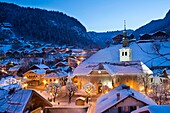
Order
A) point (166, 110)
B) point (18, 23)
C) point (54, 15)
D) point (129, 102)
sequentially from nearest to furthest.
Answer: point (166, 110)
point (129, 102)
point (18, 23)
point (54, 15)

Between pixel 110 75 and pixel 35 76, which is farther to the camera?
pixel 35 76

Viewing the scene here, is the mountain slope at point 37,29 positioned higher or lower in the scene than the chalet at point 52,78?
higher

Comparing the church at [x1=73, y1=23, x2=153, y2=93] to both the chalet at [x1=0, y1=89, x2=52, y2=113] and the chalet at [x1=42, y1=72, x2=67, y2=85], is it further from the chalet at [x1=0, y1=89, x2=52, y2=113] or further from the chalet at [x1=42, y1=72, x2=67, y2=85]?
the chalet at [x1=0, y1=89, x2=52, y2=113]

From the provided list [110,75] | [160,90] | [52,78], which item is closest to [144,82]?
[160,90]

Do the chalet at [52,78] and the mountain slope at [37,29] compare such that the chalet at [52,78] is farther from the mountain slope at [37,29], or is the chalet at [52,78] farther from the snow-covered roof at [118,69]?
the mountain slope at [37,29]

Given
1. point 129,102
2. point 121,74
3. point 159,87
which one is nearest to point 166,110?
point 129,102

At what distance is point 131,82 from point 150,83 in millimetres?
3050

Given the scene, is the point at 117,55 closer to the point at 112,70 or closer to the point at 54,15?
the point at 112,70

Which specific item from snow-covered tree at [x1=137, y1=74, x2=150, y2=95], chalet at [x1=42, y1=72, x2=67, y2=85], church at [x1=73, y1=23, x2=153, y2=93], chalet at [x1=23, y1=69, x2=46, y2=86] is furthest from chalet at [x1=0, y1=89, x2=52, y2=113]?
chalet at [x1=23, y1=69, x2=46, y2=86]

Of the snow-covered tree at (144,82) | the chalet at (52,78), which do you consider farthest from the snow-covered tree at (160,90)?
the chalet at (52,78)

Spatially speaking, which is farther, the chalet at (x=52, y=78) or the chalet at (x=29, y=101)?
the chalet at (x=52, y=78)

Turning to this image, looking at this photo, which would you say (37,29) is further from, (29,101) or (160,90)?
(29,101)

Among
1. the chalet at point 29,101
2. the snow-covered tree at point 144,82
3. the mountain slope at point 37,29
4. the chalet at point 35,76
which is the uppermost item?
the mountain slope at point 37,29

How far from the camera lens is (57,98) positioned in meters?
31.0
